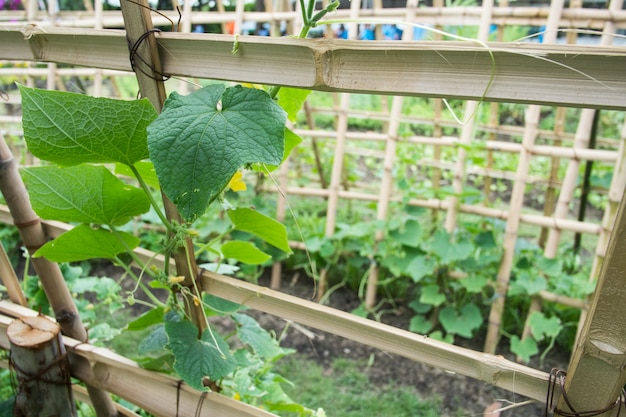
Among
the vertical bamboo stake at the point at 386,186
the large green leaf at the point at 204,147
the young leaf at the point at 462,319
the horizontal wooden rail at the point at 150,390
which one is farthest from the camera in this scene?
the vertical bamboo stake at the point at 386,186

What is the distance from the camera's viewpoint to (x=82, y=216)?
34.6 inches

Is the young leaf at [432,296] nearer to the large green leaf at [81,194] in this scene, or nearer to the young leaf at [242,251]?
the young leaf at [242,251]

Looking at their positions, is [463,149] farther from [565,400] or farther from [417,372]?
[565,400]

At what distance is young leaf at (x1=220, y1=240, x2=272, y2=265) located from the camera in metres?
0.95

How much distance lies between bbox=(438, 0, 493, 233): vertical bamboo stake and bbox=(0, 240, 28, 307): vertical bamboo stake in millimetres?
1680

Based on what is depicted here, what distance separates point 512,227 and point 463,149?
1.31 ft

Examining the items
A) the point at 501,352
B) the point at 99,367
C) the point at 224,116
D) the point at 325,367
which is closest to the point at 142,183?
the point at 224,116

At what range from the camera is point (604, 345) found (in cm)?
66

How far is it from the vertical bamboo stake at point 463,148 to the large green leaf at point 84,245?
1559mm

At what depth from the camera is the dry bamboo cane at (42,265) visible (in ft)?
3.30

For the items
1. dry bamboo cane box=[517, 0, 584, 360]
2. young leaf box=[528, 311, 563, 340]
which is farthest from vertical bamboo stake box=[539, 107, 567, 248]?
young leaf box=[528, 311, 563, 340]

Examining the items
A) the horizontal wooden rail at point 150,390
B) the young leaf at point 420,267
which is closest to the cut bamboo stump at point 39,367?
the horizontal wooden rail at point 150,390

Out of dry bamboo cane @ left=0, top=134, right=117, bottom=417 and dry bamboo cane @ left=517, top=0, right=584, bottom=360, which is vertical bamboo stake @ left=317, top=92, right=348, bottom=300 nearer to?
dry bamboo cane @ left=517, top=0, right=584, bottom=360

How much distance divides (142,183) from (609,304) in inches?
27.5
